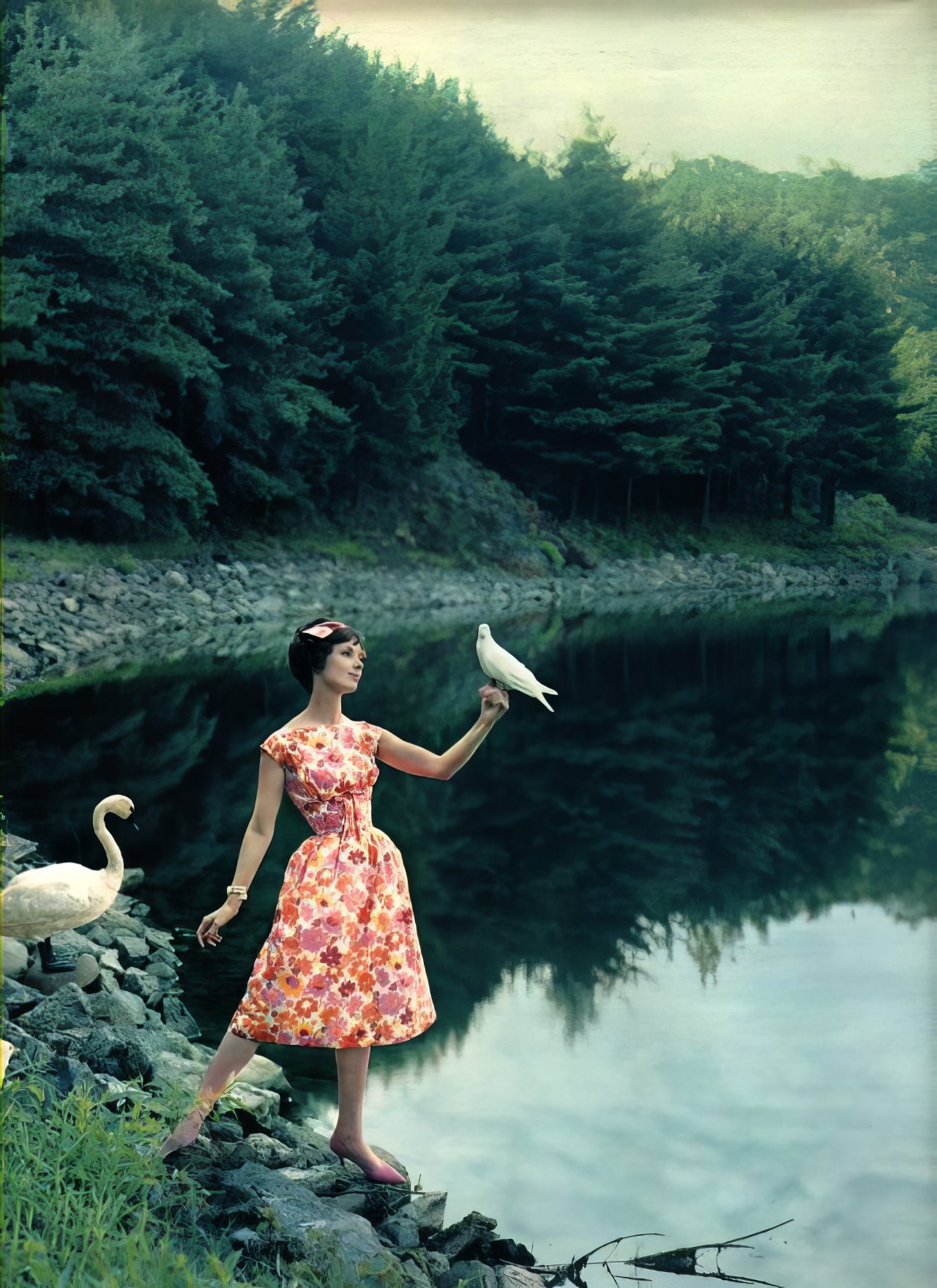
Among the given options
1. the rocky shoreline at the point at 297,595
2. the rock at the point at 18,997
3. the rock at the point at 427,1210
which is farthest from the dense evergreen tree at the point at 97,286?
the rock at the point at 427,1210

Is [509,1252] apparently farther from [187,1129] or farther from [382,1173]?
[187,1129]

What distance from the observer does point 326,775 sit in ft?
8.67

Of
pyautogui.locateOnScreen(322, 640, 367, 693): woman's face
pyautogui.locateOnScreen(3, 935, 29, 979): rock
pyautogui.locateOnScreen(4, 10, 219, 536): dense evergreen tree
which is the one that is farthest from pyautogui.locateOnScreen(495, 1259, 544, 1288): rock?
pyautogui.locateOnScreen(4, 10, 219, 536): dense evergreen tree

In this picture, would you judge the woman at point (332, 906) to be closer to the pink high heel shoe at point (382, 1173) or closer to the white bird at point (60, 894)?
the pink high heel shoe at point (382, 1173)

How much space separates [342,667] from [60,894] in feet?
2.56

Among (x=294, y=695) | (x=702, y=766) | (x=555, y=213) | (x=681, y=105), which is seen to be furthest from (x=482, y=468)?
(x=702, y=766)

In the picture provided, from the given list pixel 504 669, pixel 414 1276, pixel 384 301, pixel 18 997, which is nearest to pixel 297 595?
pixel 384 301

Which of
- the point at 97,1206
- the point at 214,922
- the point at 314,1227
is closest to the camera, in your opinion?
the point at 97,1206

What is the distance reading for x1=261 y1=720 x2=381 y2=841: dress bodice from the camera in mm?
2643

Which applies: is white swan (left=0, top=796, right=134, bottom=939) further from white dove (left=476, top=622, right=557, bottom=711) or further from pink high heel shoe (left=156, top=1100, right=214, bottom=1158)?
white dove (left=476, top=622, right=557, bottom=711)

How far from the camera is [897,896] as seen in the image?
19.2 ft

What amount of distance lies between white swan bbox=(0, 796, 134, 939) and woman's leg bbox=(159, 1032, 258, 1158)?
407 mm

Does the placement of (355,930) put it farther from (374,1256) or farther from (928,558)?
(928,558)

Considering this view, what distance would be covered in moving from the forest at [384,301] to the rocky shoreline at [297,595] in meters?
1.55
